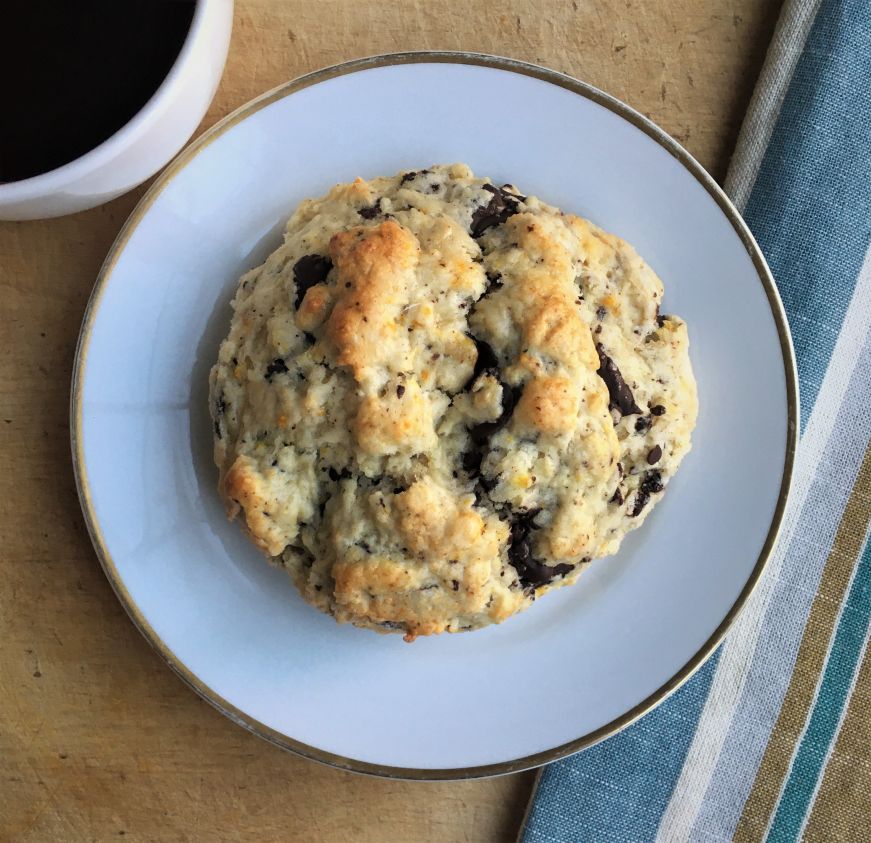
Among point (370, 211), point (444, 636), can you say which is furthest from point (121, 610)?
point (370, 211)

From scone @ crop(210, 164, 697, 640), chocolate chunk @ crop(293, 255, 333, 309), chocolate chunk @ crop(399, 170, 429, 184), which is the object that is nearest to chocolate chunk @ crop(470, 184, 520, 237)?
scone @ crop(210, 164, 697, 640)

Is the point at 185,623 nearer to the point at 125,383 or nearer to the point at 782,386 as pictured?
the point at 125,383

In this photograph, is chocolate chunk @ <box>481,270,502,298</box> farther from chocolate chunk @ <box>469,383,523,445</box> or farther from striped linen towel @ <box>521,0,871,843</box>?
striped linen towel @ <box>521,0,871,843</box>

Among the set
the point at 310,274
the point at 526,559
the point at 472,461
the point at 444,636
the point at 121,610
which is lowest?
the point at 121,610

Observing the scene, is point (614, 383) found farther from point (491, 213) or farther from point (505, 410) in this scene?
point (491, 213)

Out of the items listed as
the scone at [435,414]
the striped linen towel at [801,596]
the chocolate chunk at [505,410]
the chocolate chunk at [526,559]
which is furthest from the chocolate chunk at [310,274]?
the striped linen towel at [801,596]

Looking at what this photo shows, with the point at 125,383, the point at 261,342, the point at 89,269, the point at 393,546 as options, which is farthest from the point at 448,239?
the point at 89,269

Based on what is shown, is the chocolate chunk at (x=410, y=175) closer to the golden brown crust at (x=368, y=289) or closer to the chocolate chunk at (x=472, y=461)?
the golden brown crust at (x=368, y=289)
